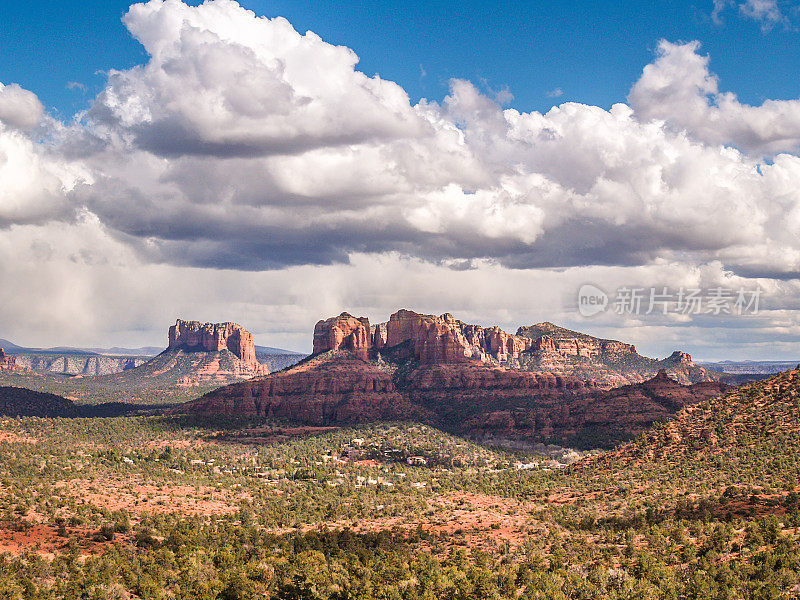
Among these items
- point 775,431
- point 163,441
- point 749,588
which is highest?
point 775,431

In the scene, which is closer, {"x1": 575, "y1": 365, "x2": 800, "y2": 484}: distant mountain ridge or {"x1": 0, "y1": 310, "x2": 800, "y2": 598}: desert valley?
{"x1": 0, "y1": 310, "x2": 800, "y2": 598}: desert valley

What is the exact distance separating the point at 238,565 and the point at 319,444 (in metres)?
121

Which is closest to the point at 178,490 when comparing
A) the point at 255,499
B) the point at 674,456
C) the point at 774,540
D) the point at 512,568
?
the point at 255,499

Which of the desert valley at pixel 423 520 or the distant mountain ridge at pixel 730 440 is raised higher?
the distant mountain ridge at pixel 730 440

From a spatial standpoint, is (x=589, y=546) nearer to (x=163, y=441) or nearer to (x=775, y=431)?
(x=775, y=431)

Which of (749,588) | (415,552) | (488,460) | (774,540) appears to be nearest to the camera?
(749,588)

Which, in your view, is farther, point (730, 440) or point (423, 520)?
point (730, 440)

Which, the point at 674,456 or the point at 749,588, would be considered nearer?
the point at 749,588

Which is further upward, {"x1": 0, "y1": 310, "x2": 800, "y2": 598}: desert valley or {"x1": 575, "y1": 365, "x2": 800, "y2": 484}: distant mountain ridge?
{"x1": 575, "y1": 365, "x2": 800, "y2": 484}: distant mountain ridge

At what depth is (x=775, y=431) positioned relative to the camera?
351 feet

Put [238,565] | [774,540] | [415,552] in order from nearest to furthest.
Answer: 1. [774,540]
2. [238,565]
3. [415,552]

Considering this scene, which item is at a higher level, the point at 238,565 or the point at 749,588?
the point at 749,588

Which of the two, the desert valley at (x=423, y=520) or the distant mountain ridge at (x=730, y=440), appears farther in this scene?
the distant mountain ridge at (x=730, y=440)

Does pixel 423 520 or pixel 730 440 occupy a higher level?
pixel 730 440
